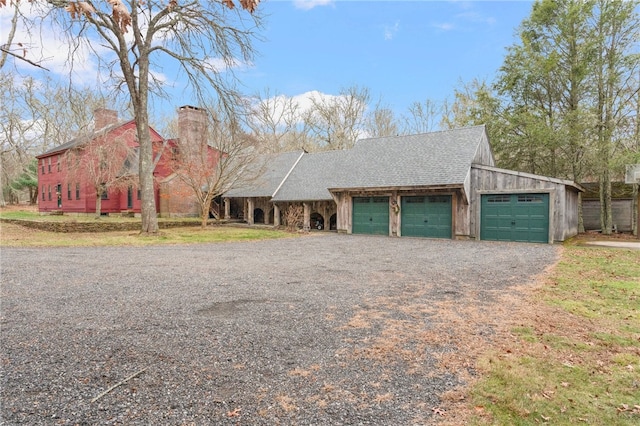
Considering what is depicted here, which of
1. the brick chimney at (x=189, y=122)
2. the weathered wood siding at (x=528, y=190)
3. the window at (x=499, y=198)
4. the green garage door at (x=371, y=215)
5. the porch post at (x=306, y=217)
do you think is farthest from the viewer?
the brick chimney at (x=189, y=122)

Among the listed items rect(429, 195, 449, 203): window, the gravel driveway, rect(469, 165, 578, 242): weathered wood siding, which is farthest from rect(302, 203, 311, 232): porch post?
the gravel driveway

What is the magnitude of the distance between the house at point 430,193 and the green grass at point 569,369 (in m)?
9.11

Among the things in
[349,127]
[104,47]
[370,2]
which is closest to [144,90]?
[104,47]

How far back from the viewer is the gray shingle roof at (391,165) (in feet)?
53.2

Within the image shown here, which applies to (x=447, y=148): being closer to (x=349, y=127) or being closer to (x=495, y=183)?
(x=495, y=183)

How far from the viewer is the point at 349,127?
35.8 m

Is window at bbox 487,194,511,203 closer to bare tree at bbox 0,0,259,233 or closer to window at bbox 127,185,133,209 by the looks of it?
bare tree at bbox 0,0,259,233

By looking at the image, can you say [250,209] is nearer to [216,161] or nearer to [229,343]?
[216,161]

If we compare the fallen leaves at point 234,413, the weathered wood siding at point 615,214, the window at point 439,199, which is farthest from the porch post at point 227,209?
the fallen leaves at point 234,413

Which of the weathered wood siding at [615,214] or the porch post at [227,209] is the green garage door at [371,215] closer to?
the porch post at [227,209]

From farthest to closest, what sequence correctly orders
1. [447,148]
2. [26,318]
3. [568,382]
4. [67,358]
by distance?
[447,148] < [26,318] < [67,358] < [568,382]

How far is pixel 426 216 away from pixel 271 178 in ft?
37.3

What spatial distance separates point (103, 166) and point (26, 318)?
18474mm

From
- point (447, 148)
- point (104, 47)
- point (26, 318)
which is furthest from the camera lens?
point (447, 148)
